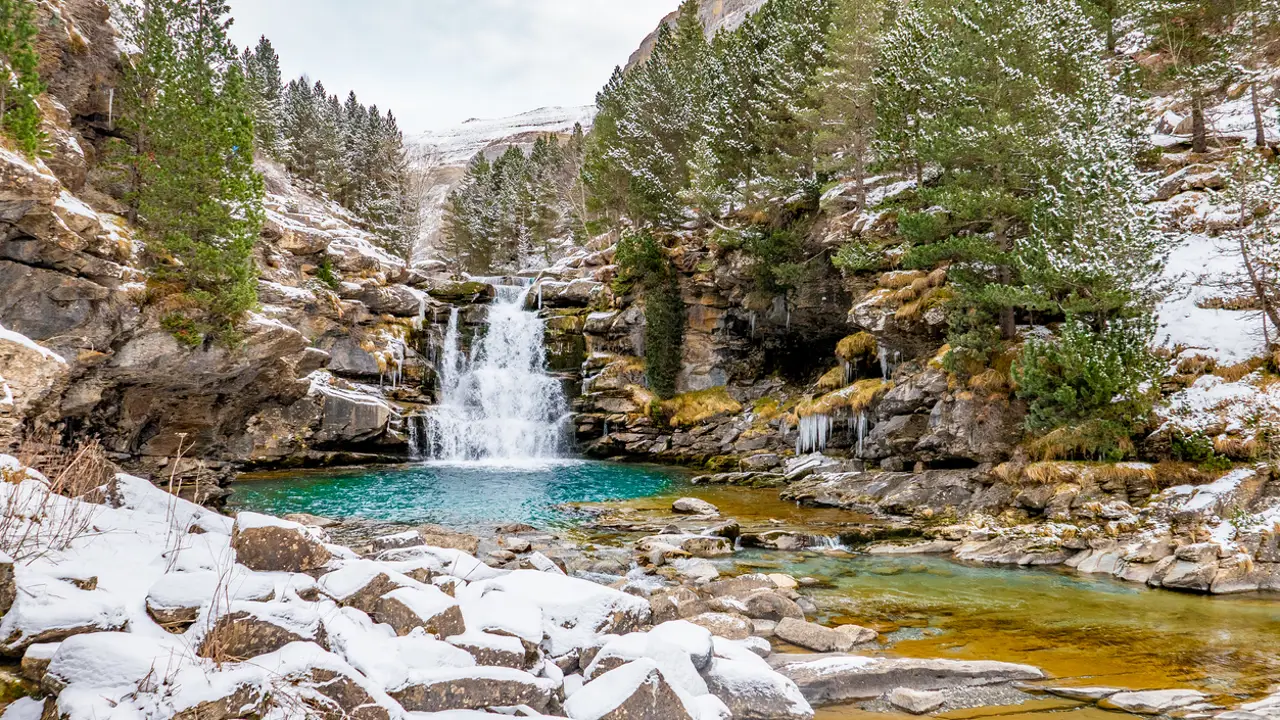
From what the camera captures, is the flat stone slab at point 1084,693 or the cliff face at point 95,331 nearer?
the flat stone slab at point 1084,693

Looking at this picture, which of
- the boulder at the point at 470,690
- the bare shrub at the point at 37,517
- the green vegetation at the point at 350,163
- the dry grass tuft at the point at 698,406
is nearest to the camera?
the boulder at the point at 470,690

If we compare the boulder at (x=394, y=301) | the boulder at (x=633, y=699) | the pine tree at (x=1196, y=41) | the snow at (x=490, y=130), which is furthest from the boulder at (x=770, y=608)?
the snow at (x=490, y=130)

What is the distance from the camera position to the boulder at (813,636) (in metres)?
8.60

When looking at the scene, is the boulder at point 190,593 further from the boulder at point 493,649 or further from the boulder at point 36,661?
the boulder at point 493,649

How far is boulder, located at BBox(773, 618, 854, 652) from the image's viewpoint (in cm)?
860

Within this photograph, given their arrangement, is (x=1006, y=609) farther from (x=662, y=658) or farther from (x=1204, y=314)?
(x=1204, y=314)

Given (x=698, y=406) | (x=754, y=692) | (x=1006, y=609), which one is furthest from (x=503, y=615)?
(x=698, y=406)

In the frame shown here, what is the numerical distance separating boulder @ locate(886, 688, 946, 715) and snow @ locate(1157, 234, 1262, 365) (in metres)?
14.7

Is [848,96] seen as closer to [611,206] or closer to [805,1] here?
[805,1]

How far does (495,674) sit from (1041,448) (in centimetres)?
1695

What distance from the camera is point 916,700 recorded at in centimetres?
671

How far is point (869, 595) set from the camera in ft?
38.3

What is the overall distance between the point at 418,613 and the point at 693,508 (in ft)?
47.8

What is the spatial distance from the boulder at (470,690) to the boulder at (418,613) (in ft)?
1.80
